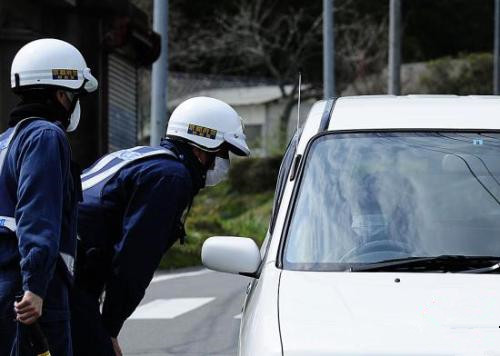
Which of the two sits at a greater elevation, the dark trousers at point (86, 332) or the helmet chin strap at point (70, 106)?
the helmet chin strap at point (70, 106)

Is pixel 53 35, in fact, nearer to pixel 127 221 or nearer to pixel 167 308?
pixel 167 308

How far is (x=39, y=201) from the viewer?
14.4 ft

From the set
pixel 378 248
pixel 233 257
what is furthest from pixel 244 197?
pixel 378 248

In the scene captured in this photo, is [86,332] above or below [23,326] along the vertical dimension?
below

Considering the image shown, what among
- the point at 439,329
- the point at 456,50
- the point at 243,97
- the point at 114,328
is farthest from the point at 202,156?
the point at 456,50

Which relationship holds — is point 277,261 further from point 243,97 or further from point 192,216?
point 243,97

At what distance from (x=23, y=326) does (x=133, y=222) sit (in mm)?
665

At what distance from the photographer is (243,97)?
5275 centimetres

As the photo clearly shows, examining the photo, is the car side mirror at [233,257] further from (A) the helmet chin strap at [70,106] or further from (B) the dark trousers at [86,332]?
(A) the helmet chin strap at [70,106]

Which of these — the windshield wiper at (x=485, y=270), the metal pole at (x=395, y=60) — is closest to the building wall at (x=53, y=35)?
the metal pole at (x=395, y=60)

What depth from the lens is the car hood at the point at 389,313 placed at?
3.99 m

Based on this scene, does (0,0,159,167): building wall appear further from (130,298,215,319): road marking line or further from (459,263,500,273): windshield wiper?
(459,263,500,273): windshield wiper

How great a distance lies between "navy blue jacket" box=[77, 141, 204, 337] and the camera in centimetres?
491

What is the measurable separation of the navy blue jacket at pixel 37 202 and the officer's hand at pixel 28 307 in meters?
0.02
